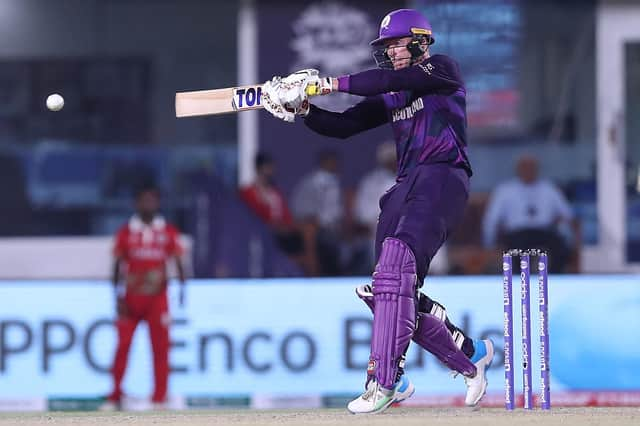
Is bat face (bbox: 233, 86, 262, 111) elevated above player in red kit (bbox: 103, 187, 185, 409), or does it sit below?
above

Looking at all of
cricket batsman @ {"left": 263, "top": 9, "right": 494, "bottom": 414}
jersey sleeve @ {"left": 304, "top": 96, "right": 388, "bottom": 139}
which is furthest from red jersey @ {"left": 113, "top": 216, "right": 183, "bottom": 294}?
cricket batsman @ {"left": 263, "top": 9, "right": 494, "bottom": 414}

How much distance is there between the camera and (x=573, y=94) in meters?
11.7

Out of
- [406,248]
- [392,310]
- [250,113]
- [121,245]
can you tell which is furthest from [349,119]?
[250,113]

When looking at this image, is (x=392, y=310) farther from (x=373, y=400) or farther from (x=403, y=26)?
(x=403, y=26)

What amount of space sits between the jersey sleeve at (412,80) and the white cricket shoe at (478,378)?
1110 mm

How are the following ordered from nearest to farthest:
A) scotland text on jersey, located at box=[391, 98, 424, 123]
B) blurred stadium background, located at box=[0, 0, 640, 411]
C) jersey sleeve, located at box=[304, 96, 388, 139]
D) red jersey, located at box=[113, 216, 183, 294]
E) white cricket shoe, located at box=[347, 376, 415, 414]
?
white cricket shoe, located at box=[347, 376, 415, 414] < scotland text on jersey, located at box=[391, 98, 424, 123] < jersey sleeve, located at box=[304, 96, 388, 139] < red jersey, located at box=[113, 216, 183, 294] < blurred stadium background, located at box=[0, 0, 640, 411]

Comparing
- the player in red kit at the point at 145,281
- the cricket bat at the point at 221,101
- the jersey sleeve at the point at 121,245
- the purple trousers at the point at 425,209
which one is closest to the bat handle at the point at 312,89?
the cricket bat at the point at 221,101

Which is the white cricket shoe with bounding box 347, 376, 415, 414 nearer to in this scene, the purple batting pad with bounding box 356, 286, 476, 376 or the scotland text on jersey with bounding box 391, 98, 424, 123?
the purple batting pad with bounding box 356, 286, 476, 376

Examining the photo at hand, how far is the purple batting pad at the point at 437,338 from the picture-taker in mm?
6328

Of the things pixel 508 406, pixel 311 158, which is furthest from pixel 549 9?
pixel 508 406

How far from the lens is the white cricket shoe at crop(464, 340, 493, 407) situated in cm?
648

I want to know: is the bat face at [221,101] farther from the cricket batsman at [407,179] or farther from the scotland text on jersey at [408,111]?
the scotland text on jersey at [408,111]

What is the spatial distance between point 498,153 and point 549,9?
3.63 feet

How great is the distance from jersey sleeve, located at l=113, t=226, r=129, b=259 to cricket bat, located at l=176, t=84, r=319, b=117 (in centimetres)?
424
